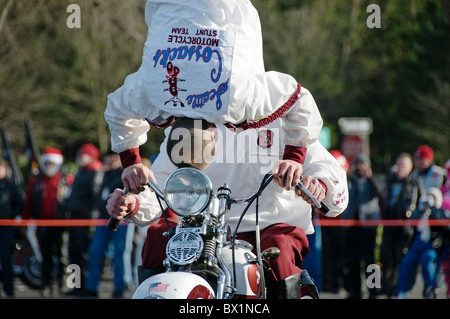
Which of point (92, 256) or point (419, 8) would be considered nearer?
point (92, 256)

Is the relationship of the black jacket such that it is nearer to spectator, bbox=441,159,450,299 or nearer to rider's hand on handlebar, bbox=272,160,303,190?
spectator, bbox=441,159,450,299

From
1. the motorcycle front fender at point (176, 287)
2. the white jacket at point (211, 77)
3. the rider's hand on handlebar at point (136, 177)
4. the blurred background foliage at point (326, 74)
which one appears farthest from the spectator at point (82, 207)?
the blurred background foliage at point (326, 74)

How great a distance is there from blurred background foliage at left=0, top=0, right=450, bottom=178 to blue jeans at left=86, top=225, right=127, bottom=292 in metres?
13.3

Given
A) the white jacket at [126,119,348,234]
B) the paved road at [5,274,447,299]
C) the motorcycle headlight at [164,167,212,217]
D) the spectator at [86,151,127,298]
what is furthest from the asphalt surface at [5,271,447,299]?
the motorcycle headlight at [164,167,212,217]

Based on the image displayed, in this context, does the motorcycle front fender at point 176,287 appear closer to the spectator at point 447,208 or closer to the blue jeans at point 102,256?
the spectator at point 447,208

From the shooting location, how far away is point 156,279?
3359mm

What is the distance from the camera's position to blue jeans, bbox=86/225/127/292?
11492 mm

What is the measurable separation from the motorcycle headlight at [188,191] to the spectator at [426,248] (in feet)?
22.9

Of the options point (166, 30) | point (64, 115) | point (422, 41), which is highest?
point (166, 30)

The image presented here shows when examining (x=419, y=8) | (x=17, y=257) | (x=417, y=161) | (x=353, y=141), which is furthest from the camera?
(x=419, y=8)
